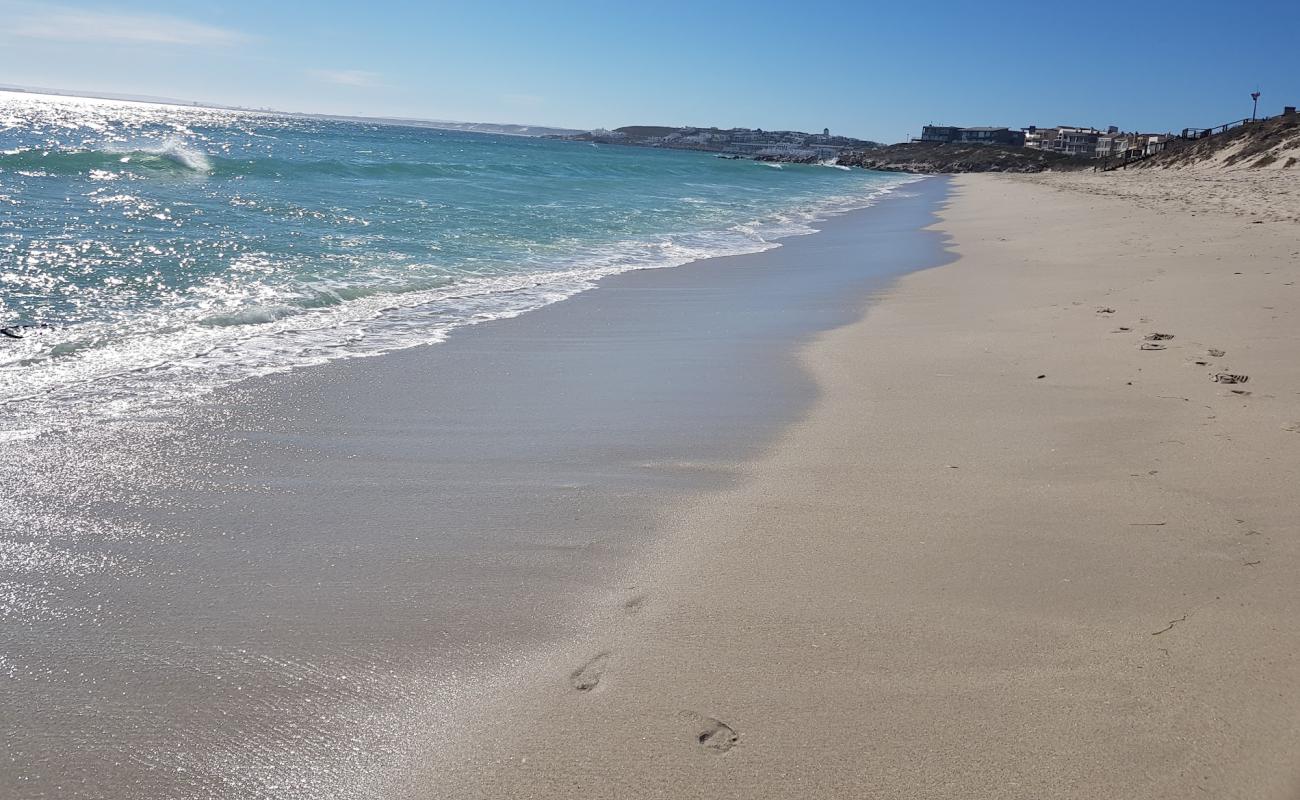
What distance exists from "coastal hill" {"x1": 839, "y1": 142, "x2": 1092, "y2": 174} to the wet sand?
7423 centimetres

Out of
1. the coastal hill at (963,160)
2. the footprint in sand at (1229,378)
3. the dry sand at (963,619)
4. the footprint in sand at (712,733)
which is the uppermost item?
the coastal hill at (963,160)

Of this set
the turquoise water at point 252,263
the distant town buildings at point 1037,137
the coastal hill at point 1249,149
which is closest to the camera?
the turquoise water at point 252,263

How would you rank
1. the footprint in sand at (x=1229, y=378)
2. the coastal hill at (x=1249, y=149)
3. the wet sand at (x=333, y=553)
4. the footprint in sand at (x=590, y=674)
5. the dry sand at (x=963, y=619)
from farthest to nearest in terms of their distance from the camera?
the coastal hill at (x=1249, y=149) < the footprint in sand at (x=1229, y=378) < the footprint in sand at (x=590, y=674) < the wet sand at (x=333, y=553) < the dry sand at (x=963, y=619)

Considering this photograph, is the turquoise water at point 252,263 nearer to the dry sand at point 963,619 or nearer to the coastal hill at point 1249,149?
the dry sand at point 963,619

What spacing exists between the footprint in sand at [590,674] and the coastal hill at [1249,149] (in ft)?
99.0

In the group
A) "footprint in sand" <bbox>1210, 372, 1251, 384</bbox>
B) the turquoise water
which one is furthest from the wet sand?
"footprint in sand" <bbox>1210, 372, 1251, 384</bbox>

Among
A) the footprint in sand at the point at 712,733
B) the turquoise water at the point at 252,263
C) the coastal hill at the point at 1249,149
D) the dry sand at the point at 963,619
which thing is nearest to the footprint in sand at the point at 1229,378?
the dry sand at the point at 963,619

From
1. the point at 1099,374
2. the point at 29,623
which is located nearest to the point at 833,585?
the point at 29,623

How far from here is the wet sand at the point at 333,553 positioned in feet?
6.60

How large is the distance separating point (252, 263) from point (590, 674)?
8495mm

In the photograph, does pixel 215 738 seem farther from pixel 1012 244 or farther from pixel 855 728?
pixel 1012 244

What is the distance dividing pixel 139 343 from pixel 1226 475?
6.37 m

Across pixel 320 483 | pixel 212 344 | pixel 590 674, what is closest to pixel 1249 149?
pixel 212 344

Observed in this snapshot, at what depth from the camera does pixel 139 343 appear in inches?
225
